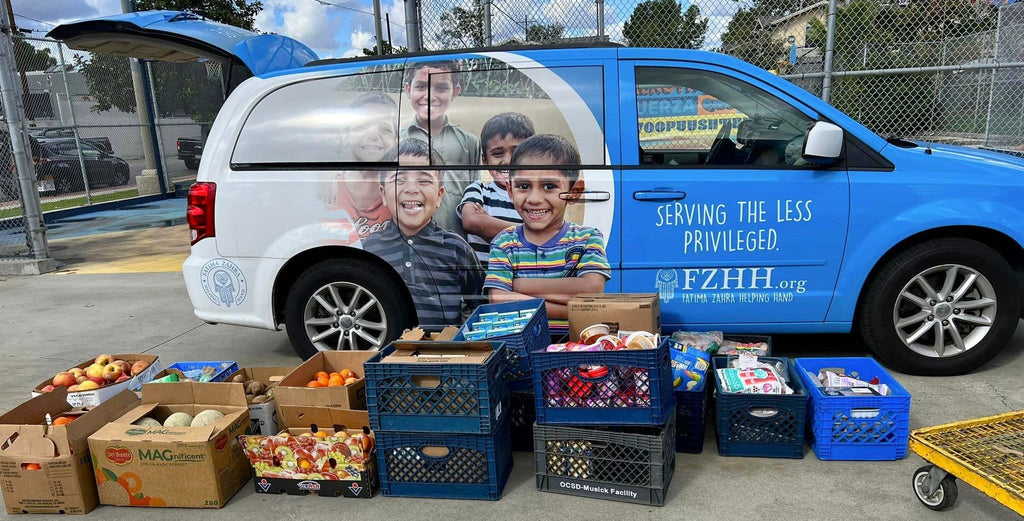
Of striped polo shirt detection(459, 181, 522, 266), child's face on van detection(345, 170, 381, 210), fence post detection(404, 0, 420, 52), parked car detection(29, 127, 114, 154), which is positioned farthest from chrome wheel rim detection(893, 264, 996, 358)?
parked car detection(29, 127, 114, 154)

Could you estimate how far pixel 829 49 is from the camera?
665cm

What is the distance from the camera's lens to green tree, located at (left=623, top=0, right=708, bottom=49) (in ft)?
23.4

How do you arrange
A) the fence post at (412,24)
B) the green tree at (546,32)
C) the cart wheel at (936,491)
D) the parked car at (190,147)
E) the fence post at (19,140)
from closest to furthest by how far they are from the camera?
the cart wheel at (936,491)
the green tree at (546,32)
the fence post at (412,24)
the fence post at (19,140)
the parked car at (190,147)

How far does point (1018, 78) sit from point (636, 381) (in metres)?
6.83

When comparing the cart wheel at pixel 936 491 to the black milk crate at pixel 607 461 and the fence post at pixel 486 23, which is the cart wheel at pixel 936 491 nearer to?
the black milk crate at pixel 607 461

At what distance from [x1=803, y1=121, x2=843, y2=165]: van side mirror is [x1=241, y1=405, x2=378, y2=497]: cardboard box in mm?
2785

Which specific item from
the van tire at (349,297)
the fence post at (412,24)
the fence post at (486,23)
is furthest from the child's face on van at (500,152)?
the fence post at (412,24)

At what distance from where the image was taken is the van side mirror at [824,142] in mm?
3898

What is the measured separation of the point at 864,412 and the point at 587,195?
1834mm

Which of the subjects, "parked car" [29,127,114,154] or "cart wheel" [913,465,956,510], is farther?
"parked car" [29,127,114,154]

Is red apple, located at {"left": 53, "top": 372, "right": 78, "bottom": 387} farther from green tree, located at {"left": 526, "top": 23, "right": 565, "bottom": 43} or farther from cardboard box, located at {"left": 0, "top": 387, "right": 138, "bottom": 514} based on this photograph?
green tree, located at {"left": 526, "top": 23, "right": 565, "bottom": 43}

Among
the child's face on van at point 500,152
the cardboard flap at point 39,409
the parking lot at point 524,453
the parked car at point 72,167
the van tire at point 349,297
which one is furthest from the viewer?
the parked car at point 72,167

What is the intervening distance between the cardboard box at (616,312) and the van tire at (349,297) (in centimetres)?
116

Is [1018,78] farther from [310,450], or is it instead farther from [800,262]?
[310,450]
